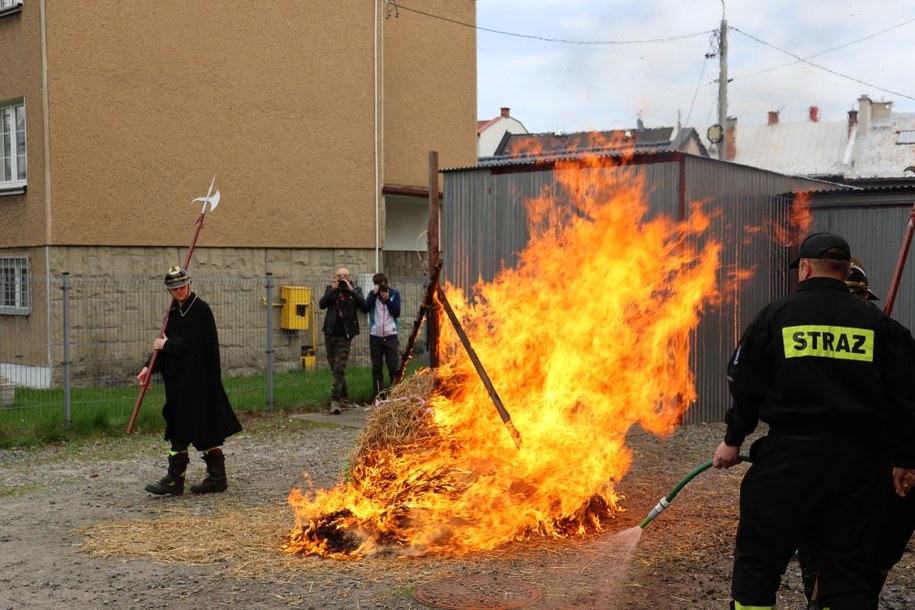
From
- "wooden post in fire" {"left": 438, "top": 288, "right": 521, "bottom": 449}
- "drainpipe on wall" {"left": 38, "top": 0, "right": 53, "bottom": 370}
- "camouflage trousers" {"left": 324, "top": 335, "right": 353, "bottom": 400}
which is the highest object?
"drainpipe on wall" {"left": 38, "top": 0, "right": 53, "bottom": 370}

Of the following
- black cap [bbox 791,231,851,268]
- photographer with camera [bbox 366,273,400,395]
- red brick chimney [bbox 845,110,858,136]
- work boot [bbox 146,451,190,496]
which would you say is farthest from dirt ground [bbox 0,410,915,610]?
red brick chimney [bbox 845,110,858,136]

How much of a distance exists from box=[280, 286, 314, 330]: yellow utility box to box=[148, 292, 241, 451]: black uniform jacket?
9321 millimetres

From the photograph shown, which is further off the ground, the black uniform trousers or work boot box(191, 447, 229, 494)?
the black uniform trousers

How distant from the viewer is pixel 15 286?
657 inches

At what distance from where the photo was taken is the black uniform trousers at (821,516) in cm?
444

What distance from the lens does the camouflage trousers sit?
14.2m

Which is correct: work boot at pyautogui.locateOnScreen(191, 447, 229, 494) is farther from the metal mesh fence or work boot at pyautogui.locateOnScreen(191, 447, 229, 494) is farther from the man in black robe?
the metal mesh fence

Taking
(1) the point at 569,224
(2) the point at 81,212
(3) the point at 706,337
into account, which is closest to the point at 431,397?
(1) the point at 569,224

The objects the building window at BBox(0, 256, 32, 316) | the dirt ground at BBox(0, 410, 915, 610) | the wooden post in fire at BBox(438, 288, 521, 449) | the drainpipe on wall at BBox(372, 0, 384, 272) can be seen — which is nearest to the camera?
the dirt ground at BBox(0, 410, 915, 610)

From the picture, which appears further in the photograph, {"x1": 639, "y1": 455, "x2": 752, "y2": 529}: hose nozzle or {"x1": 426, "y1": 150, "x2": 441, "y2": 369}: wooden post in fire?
{"x1": 426, "y1": 150, "x2": 441, "y2": 369}: wooden post in fire

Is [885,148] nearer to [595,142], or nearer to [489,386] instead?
[595,142]

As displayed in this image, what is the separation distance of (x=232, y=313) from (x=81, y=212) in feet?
10.4

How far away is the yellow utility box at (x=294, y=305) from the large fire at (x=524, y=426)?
381 inches

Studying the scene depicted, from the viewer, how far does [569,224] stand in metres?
12.6
